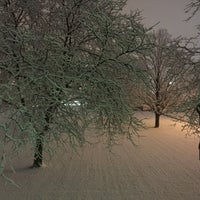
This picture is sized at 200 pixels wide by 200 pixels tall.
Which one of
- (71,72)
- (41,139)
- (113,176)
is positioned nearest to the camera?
(41,139)

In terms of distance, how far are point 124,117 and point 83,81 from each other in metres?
1.41

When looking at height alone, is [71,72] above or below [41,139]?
above

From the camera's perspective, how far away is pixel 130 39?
8.10 m

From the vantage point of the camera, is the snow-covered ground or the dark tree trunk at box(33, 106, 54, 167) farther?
the snow-covered ground

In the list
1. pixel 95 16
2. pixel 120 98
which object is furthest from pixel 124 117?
pixel 95 16

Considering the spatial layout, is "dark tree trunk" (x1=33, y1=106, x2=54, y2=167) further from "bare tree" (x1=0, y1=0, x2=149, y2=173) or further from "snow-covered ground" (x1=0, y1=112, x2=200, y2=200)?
"snow-covered ground" (x1=0, y1=112, x2=200, y2=200)

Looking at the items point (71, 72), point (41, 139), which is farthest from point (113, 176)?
point (41, 139)

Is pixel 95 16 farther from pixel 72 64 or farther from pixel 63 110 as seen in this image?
pixel 63 110

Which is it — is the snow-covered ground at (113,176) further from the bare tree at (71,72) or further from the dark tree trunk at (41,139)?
the bare tree at (71,72)

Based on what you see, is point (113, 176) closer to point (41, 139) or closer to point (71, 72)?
point (71, 72)

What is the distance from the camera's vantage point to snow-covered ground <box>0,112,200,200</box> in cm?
848

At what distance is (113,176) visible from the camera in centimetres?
996

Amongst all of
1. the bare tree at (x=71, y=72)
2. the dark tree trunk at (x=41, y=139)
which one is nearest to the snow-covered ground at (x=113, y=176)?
the dark tree trunk at (x=41, y=139)

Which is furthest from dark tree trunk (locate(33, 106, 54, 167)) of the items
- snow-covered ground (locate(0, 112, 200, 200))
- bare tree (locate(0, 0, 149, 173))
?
snow-covered ground (locate(0, 112, 200, 200))
